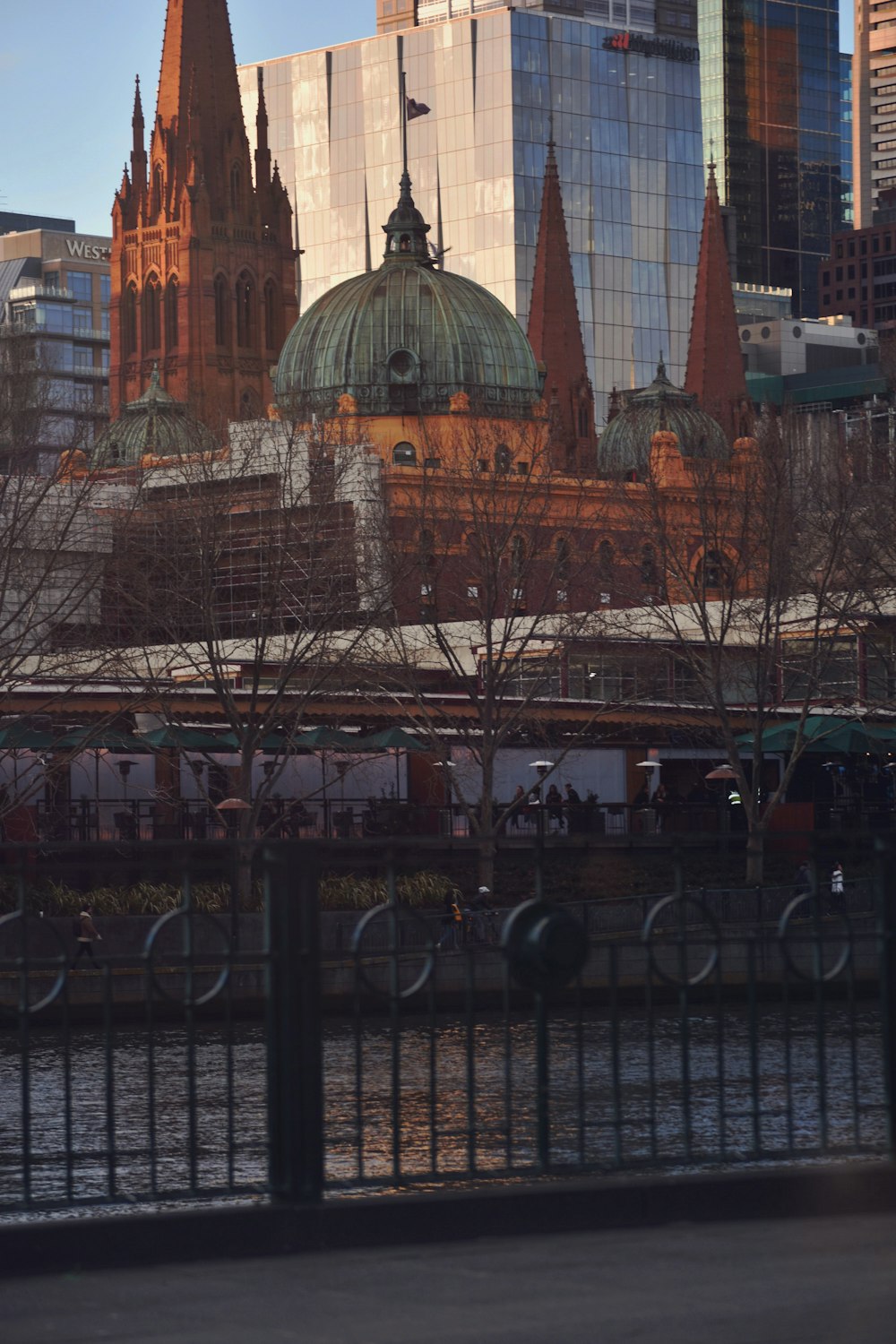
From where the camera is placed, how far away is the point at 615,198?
183 m

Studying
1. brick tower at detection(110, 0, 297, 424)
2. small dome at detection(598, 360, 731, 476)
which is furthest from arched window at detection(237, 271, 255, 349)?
small dome at detection(598, 360, 731, 476)

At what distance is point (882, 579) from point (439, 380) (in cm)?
5024

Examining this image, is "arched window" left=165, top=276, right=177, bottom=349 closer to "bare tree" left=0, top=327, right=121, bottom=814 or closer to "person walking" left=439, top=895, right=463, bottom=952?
"bare tree" left=0, top=327, right=121, bottom=814

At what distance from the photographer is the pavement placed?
8.78m

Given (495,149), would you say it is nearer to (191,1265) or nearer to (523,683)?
(523,683)

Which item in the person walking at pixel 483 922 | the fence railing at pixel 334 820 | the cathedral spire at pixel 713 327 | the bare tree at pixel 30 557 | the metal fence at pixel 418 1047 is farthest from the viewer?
the cathedral spire at pixel 713 327

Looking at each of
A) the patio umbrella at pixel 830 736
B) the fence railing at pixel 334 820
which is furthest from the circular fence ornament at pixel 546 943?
the patio umbrella at pixel 830 736

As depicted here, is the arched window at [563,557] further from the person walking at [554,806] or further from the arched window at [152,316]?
the arched window at [152,316]

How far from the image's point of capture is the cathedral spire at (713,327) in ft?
473

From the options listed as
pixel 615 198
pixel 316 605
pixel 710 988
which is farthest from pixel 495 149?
pixel 710 988

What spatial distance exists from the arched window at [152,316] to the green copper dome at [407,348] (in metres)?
48.6

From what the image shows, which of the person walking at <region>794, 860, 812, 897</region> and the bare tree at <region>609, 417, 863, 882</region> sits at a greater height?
the bare tree at <region>609, 417, 863, 882</region>

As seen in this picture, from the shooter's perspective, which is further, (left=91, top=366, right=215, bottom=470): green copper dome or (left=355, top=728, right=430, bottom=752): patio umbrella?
(left=91, top=366, right=215, bottom=470): green copper dome

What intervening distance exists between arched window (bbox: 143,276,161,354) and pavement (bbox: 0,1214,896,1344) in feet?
476
